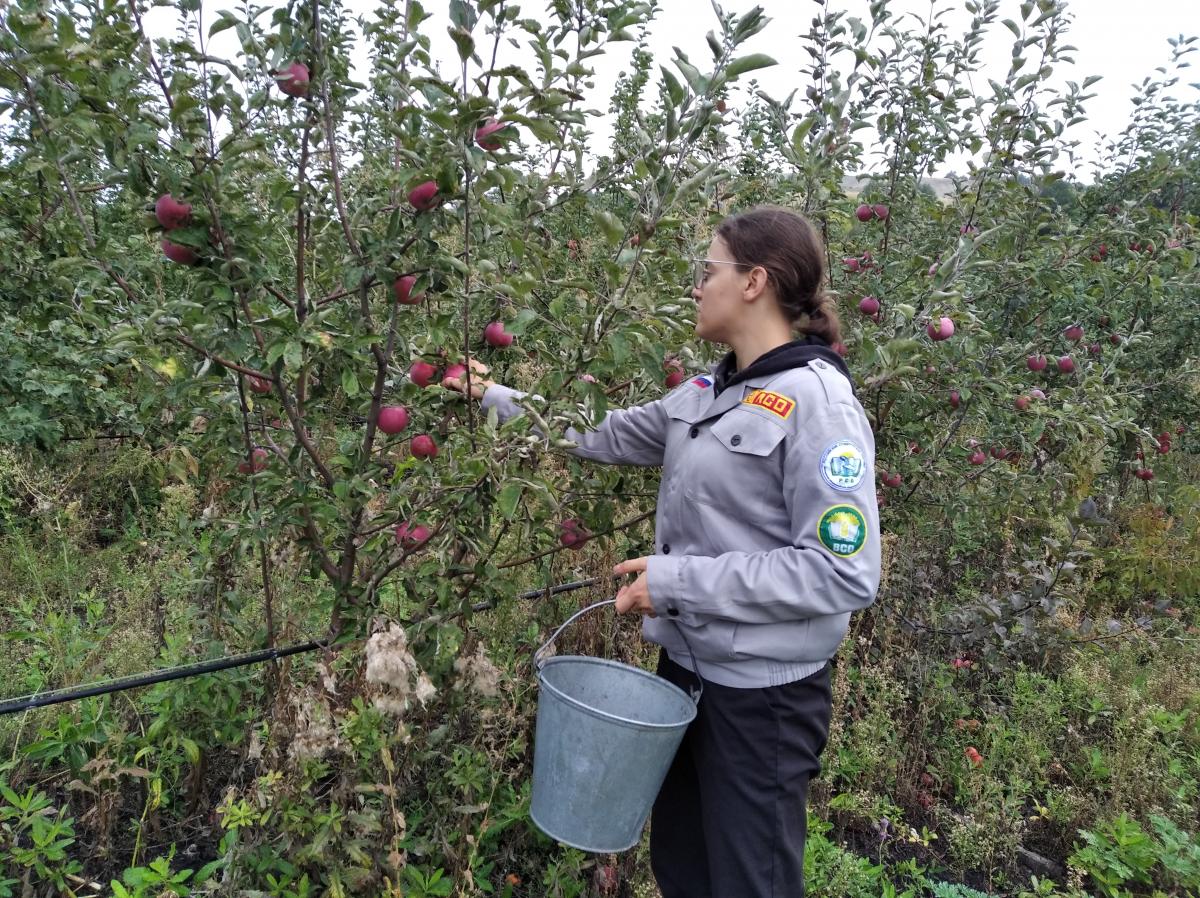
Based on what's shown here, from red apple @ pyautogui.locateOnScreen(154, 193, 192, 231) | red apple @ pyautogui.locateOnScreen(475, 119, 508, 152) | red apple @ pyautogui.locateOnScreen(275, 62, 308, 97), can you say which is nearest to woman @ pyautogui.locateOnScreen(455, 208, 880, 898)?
red apple @ pyautogui.locateOnScreen(475, 119, 508, 152)

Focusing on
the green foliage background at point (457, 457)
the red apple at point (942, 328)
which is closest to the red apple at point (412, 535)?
the green foliage background at point (457, 457)

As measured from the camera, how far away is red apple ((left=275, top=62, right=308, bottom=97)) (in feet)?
5.37

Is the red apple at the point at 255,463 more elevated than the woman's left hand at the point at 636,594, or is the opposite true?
the red apple at the point at 255,463

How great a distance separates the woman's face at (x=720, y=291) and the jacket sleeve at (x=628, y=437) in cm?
30

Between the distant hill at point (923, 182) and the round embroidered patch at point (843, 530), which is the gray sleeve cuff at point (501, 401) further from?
the distant hill at point (923, 182)

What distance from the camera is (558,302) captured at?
186cm

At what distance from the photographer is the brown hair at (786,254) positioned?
181 cm

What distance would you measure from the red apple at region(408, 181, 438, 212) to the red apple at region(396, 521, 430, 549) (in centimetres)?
72

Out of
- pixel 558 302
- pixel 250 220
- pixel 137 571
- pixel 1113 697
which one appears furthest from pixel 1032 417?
pixel 137 571

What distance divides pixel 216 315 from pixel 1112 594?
188 inches

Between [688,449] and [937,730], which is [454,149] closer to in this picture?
[688,449]

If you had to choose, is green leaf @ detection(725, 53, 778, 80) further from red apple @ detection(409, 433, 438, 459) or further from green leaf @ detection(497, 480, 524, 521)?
red apple @ detection(409, 433, 438, 459)

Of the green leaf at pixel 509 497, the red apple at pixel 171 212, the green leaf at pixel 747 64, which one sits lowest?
the green leaf at pixel 509 497

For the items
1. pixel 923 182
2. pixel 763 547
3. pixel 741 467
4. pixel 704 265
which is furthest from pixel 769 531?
pixel 923 182
